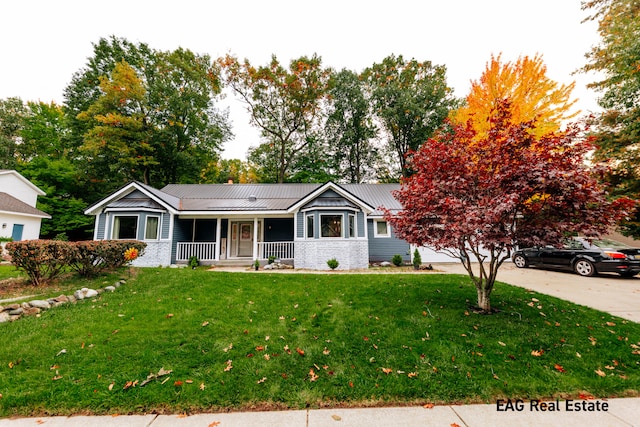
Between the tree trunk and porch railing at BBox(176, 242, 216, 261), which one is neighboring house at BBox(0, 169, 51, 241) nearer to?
porch railing at BBox(176, 242, 216, 261)

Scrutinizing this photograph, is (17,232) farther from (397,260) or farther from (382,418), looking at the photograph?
(382,418)

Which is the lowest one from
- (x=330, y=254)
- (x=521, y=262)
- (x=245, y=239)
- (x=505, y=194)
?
(x=521, y=262)

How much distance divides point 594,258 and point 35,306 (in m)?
16.9

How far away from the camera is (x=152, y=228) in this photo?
38.6 ft

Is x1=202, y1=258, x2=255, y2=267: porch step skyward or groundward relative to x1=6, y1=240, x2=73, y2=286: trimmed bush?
groundward

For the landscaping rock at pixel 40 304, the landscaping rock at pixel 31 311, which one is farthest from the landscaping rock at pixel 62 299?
the landscaping rock at pixel 31 311

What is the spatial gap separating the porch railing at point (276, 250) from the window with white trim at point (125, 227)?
5.86 m

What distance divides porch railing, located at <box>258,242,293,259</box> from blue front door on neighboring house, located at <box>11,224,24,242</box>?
1653 centimetres

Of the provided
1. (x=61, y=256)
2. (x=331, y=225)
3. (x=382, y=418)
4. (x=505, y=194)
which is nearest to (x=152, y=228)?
(x=61, y=256)

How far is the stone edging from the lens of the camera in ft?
15.3

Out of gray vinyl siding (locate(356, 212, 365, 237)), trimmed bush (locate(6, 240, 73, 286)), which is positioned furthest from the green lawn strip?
gray vinyl siding (locate(356, 212, 365, 237))

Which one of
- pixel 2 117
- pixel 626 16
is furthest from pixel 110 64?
pixel 626 16

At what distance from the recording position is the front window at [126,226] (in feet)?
38.0

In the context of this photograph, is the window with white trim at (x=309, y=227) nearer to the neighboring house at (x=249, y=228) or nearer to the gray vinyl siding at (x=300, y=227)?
the neighboring house at (x=249, y=228)
